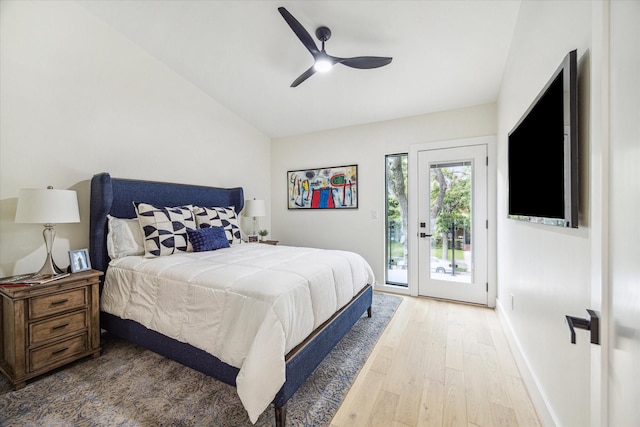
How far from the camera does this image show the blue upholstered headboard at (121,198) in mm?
2307

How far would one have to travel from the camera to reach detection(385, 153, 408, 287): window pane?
366cm

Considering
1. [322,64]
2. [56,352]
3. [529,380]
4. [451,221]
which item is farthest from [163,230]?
[451,221]

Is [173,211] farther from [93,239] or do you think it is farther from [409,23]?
[409,23]

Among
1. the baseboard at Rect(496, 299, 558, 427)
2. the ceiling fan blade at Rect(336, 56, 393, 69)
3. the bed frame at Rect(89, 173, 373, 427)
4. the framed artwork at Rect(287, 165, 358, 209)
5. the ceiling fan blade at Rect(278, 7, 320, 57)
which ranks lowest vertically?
the baseboard at Rect(496, 299, 558, 427)

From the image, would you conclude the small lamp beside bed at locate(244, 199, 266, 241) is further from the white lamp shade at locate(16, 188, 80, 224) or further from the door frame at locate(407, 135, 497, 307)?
the door frame at locate(407, 135, 497, 307)

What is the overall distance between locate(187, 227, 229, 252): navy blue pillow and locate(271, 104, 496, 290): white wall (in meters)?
1.69

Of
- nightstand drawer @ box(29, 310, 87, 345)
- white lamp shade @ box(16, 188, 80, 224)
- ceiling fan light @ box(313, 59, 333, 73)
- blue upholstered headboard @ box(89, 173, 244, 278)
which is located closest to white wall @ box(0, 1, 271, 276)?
blue upholstered headboard @ box(89, 173, 244, 278)

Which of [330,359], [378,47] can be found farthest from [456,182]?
[330,359]

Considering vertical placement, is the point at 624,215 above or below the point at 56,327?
above

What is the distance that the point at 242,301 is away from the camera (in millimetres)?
1467

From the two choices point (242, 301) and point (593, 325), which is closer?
point (593, 325)

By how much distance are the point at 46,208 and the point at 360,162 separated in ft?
11.0

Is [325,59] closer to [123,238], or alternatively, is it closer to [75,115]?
[75,115]

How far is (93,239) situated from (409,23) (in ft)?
11.1
